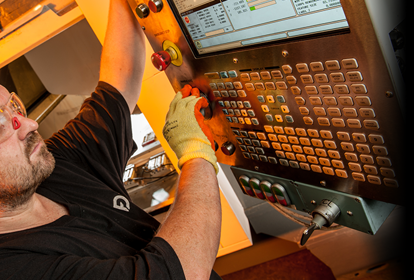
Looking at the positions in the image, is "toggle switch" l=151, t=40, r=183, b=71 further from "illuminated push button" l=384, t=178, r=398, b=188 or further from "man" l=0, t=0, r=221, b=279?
"illuminated push button" l=384, t=178, r=398, b=188

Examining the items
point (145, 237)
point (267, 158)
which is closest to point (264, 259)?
point (145, 237)

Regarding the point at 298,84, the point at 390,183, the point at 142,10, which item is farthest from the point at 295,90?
the point at 142,10

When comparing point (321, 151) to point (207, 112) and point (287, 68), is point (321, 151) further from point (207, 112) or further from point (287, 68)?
point (207, 112)

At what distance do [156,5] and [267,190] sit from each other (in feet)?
1.87

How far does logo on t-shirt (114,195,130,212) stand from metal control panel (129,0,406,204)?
0.40 m

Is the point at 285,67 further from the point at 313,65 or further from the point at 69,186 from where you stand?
the point at 69,186

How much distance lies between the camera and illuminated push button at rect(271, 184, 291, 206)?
2.52 feet

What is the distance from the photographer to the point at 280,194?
2.55ft

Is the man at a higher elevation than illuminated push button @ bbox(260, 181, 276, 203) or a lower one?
higher

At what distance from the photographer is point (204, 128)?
785 millimetres

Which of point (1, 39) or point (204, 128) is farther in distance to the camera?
point (1, 39)

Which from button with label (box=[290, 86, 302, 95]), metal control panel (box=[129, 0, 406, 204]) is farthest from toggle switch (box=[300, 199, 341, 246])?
button with label (box=[290, 86, 302, 95])

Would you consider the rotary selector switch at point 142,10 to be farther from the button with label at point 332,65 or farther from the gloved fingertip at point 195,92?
the button with label at point 332,65

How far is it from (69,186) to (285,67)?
28.3 inches
